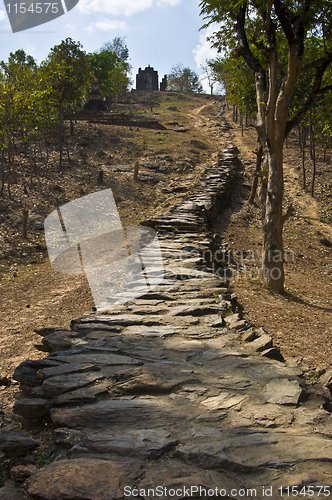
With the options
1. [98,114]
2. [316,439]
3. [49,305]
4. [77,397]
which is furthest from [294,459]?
[98,114]

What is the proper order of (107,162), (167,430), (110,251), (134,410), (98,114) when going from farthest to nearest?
1. (98,114)
2. (107,162)
3. (110,251)
4. (134,410)
5. (167,430)

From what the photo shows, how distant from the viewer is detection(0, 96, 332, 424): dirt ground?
21.3 feet

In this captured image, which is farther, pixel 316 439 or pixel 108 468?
pixel 316 439

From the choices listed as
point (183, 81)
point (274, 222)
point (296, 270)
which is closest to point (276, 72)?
point (274, 222)

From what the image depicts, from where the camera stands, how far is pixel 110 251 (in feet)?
37.2

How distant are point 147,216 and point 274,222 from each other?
7.60m

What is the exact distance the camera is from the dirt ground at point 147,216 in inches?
255

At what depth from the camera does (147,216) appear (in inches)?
587

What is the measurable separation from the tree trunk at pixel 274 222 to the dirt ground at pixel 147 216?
1.37 ft

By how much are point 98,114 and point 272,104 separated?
31.4 metres

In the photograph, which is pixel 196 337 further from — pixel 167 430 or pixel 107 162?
pixel 107 162

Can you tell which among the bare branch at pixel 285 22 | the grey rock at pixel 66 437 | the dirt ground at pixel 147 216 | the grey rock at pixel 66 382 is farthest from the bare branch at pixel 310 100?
the grey rock at pixel 66 437

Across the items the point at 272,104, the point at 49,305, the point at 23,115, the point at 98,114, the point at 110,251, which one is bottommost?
the point at 49,305

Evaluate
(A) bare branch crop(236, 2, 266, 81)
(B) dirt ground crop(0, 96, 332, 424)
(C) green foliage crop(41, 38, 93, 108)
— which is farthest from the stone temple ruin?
(A) bare branch crop(236, 2, 266, 81)
